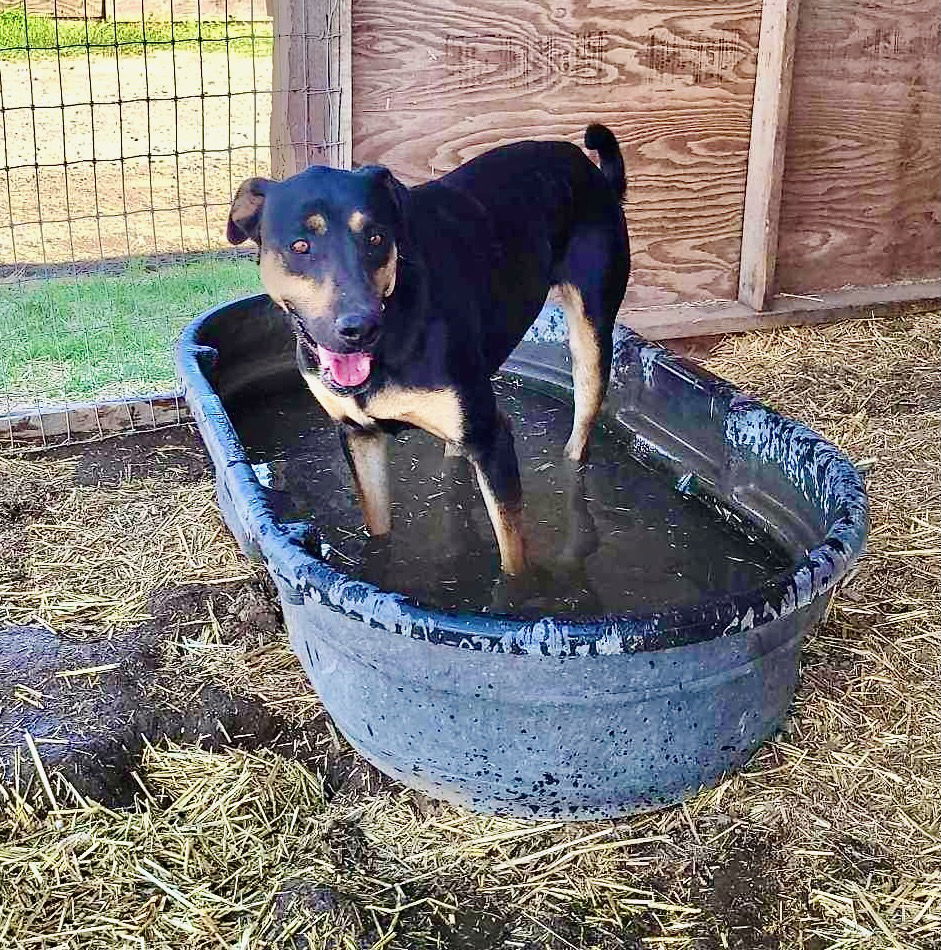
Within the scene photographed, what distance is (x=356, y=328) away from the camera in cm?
244

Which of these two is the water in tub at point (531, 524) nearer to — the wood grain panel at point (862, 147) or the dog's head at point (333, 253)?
the dog's head at point (333, 253)

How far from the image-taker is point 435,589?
3.41 metres

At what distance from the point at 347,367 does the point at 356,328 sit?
235 millimetres

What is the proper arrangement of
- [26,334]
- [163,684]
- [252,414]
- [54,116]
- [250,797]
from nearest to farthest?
1. [250,797]
2. [163,684]
3. [252,414]
4. [26,334]
5. [54,116]

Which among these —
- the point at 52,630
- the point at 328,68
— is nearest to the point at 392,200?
the point at 52,630

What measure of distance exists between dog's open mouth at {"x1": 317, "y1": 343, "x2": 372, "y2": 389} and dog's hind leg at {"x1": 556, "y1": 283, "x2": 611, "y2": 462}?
125cm

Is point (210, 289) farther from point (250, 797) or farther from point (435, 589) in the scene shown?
point (250, 797)

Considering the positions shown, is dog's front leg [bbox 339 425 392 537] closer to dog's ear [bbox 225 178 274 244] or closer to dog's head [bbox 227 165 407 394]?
dog's head [bbox 227 165 407 394]

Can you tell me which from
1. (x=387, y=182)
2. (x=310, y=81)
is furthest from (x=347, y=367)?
(x=310, y=81)

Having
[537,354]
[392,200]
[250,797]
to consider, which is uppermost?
[392,200]

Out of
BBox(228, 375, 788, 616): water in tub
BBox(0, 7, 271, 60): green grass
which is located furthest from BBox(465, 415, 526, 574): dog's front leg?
BBox(0, 7, 271, 60): green grass

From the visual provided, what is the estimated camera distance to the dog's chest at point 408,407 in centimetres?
283

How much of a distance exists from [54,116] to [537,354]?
6.90 m

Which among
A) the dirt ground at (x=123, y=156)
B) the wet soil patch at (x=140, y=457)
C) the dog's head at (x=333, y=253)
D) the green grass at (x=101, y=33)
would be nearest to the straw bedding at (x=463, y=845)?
the wet soil patch at (x=140, y=457)
